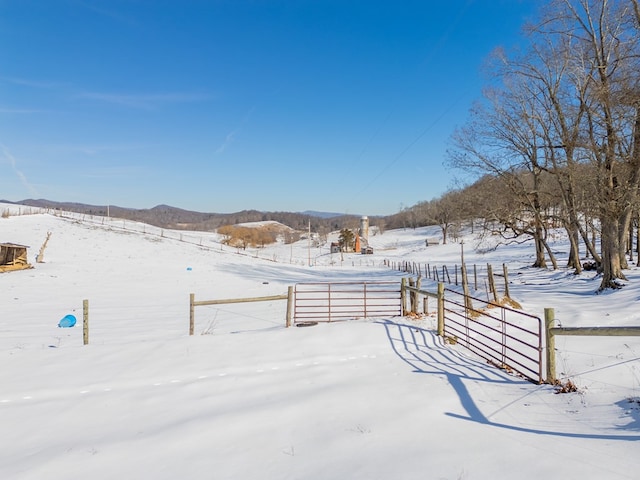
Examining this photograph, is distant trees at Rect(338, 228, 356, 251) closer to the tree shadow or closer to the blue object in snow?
the blue object in snow

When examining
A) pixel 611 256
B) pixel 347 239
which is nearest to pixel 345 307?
pixel 611 256

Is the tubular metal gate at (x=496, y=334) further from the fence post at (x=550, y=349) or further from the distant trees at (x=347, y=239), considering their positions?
the distant trees at (x=347, y=239)

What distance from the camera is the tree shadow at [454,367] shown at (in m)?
4.59

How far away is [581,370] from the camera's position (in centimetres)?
688

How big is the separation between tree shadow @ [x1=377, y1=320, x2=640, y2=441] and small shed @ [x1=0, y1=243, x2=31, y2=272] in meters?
27.2

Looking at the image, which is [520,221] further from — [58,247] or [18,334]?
[58,247]

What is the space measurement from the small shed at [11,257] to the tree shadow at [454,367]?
89.1ft

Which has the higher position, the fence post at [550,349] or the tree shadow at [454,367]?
the fence post at [550,349]

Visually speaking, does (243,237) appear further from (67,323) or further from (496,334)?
(496,334)

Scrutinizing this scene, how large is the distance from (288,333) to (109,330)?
7066 mm

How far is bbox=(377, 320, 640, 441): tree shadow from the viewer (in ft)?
15.0

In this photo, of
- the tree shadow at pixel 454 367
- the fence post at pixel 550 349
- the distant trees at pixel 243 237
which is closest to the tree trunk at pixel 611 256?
the tree shadow at pixel 454 367

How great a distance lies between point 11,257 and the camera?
25766 millimetres

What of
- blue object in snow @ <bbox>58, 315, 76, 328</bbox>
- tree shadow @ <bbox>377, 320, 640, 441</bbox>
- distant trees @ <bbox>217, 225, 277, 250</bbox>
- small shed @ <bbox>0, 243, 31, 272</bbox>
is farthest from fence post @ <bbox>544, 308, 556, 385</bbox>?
distant trees @ <bbox>217, 225, 277, 250</bbox>
